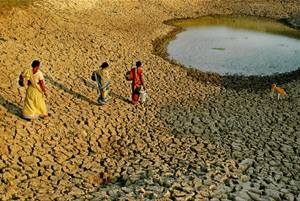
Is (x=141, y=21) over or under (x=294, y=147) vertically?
over

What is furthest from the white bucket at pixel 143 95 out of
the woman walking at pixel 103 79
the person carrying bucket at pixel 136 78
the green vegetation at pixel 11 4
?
the green vegetation at pixel 11 4

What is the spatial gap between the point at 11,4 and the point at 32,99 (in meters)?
10.4

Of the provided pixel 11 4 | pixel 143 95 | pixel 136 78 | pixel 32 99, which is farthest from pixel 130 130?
pixel 11 4

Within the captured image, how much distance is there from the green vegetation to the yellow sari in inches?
355

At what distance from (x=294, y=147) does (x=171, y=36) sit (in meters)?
16.7

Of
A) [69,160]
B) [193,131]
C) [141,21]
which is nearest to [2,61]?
[69,160]

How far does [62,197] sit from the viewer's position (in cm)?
523

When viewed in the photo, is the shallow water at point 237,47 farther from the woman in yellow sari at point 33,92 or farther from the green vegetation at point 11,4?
the woman in yellow sari at point 33,92

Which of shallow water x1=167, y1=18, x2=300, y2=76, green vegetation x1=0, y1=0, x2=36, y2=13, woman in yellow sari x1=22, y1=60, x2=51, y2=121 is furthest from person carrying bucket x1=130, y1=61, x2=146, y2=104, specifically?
green vegetation x1=0, y1=0, x2=36, y2=13

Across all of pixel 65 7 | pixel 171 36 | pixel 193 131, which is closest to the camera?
pixel 193 131

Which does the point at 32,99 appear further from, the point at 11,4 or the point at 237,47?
the point at 237,47

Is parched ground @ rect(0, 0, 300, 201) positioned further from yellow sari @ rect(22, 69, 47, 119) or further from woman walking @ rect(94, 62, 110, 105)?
woman walking @ rect(94, 62, 110, 105)

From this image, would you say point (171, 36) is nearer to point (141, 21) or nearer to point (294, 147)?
point (141, 21)

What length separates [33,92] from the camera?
23.8 ft
